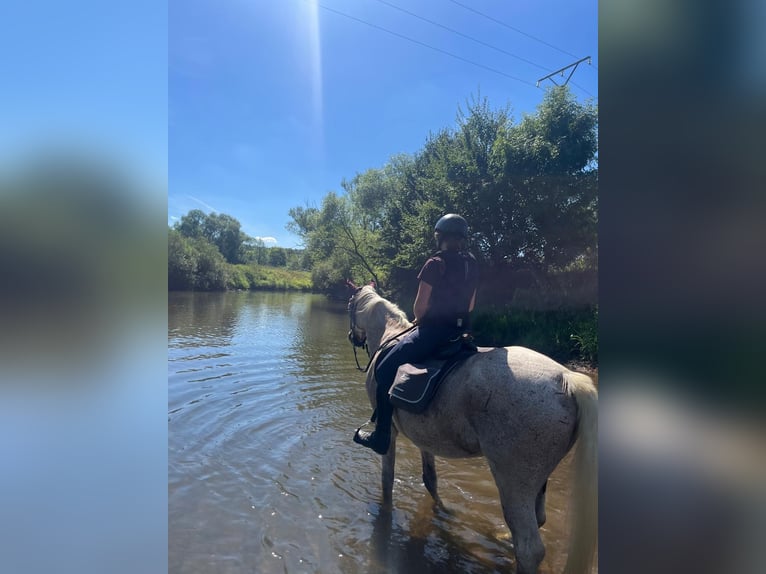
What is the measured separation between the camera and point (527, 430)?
9.48 feet

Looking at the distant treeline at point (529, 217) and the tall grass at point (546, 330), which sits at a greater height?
the distant treeline at point (529, 217)

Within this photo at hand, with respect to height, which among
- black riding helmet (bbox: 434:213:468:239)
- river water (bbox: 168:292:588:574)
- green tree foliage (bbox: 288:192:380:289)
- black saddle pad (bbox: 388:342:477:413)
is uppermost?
green tree foliage (bbox: 288:192:380:289)

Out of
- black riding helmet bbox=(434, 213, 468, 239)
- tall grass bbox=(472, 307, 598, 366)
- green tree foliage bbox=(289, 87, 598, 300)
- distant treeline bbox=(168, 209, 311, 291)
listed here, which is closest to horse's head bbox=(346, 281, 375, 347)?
black riding helmet bbox=(434, 213, 468, 239)

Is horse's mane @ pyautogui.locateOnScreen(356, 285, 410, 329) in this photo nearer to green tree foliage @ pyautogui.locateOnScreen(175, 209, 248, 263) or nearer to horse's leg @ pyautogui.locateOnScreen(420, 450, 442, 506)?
horse's leg @ pyautogui.locateOnScreen(420, 450, 442, 506)

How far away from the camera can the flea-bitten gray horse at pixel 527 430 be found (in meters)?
2.82

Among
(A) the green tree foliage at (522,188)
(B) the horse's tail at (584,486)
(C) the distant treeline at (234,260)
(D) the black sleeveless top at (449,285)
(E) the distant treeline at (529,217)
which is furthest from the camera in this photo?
(C) the distant treeline at (234,260)

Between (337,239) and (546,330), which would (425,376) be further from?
(337,239)

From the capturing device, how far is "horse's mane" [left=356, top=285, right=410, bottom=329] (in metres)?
4.78

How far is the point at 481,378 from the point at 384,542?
2.05 meters

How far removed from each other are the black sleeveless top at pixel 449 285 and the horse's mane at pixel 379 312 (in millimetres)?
1055

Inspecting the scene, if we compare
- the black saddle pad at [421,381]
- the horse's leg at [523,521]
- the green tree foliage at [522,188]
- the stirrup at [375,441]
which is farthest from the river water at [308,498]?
the green tree foliage at [522,188]

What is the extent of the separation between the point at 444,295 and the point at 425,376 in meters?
0.74

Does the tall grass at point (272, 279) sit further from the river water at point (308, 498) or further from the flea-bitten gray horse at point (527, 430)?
the flea-bitten gray horse at point (527, 430)
